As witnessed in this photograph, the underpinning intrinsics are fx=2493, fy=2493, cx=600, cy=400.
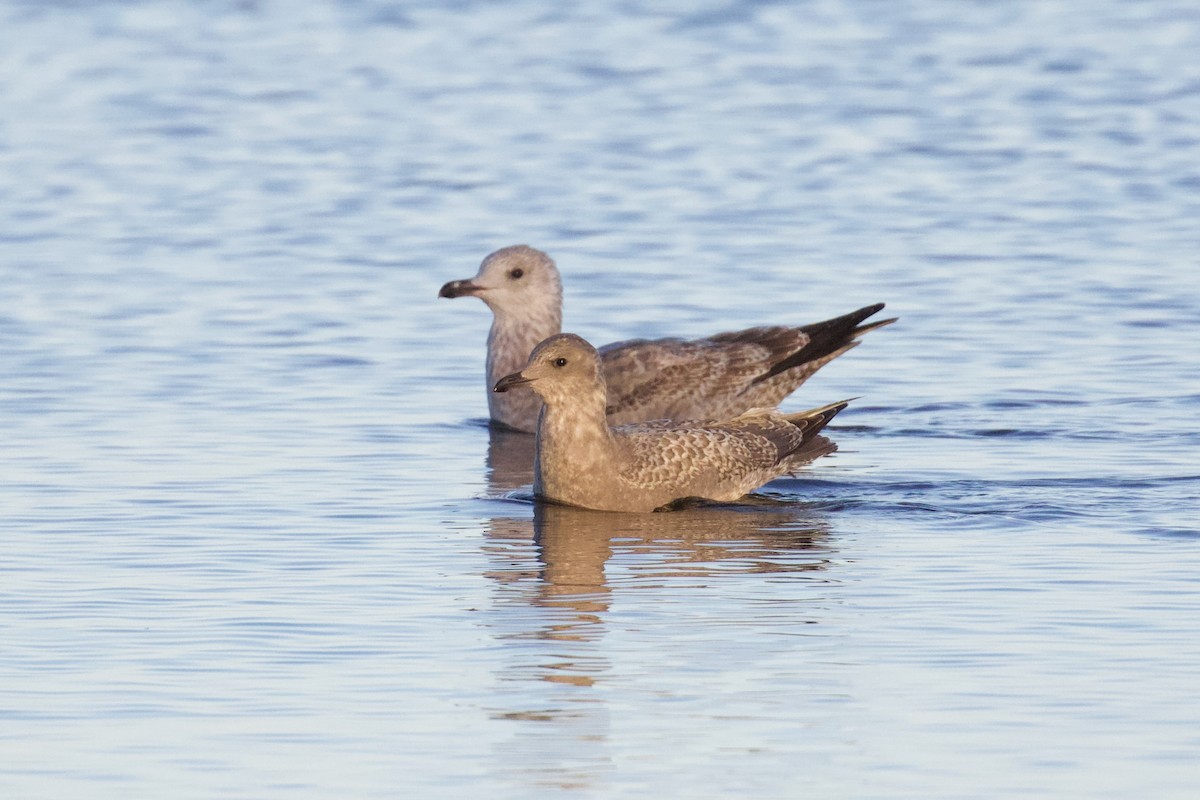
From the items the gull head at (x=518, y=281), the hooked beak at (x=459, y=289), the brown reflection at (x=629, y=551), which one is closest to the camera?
the brown reflection at (x=629, y=551)

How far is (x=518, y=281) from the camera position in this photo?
47.9ft

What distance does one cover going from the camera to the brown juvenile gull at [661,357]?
13.5 m

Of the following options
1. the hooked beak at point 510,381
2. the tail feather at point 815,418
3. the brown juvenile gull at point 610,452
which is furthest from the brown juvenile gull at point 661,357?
the hooked beak at point 510,381

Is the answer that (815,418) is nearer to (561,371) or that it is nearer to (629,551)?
(561,371)

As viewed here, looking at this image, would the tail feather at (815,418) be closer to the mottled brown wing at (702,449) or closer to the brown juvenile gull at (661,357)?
the mottled brown wing at (702,449)

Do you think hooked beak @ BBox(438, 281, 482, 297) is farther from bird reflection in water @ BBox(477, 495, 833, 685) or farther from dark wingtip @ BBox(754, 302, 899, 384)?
bird reflection in water @ BBox(477, 495, 833, 685)

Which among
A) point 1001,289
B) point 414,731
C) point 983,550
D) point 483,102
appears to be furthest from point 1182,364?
point 483,102

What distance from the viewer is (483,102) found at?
84.5ft

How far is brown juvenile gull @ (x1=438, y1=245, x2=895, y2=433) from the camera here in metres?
13.5

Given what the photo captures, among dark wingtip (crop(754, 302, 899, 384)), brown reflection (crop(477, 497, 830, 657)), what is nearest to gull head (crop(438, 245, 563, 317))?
dark wingtip (crop(754, 302, 899, 384))

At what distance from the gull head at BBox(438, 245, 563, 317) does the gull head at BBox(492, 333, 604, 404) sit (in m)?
3.02

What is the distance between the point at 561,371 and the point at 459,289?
283 centimetres

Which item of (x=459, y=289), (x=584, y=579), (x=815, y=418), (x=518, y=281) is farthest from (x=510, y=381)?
(x=518, y=281)

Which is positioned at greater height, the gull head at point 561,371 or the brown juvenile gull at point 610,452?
the gull head at point 561,371
